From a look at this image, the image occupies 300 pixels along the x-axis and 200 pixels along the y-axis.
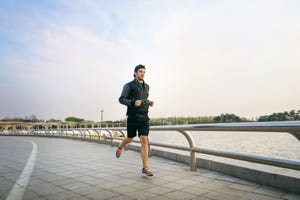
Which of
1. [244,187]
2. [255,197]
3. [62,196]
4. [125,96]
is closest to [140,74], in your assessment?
[125,96]

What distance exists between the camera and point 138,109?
167 inches

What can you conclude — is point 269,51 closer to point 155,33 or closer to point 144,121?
point 155,33

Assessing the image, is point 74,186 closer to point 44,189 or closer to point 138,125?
point 44,189

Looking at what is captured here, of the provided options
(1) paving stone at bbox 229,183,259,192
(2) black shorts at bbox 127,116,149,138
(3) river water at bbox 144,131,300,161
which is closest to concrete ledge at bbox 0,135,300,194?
(1) paving stone at bbox 229,183,259,192

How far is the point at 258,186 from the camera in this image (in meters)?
3.38

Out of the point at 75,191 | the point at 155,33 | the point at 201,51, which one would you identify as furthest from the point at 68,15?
the point at 201,51

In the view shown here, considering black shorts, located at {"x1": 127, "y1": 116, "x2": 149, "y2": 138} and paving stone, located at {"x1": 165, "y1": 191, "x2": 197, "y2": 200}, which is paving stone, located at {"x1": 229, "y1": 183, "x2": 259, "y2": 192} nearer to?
paving stone, located at {"x1": 165, "y1": 191, "x2": 197, "y2": 200}

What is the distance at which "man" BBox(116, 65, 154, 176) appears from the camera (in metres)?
4.23

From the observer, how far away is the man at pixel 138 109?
4.23m

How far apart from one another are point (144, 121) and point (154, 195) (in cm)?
149

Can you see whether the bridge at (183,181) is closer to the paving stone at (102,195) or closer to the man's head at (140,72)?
the paving stone at (102,195)

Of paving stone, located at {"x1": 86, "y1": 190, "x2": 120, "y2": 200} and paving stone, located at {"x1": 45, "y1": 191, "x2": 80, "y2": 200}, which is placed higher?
paving stone, located at {"x1": 45, "y1": 191, "x2": 80, "y2": 200}

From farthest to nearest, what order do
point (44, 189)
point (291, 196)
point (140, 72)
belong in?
point (140, 72), point (44, 189), point (291, 196)

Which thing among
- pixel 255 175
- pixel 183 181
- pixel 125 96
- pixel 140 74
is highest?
pixel 140 74
